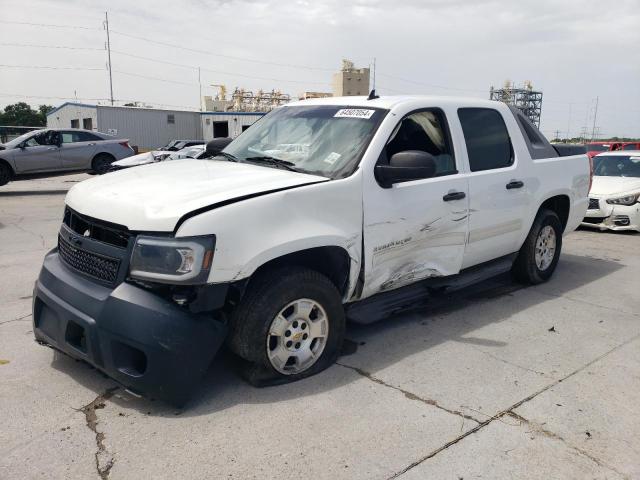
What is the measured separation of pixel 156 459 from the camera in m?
2.71

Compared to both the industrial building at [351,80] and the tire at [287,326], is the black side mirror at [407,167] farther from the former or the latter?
the industrial building at [351,80]

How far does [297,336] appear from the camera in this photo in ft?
11.5

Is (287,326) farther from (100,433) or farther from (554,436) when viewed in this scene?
(554,436)

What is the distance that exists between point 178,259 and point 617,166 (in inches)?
403

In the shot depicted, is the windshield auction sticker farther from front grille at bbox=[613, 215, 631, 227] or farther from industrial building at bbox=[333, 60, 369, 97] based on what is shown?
industrial building at bbox=[333, 60, 369, 97]

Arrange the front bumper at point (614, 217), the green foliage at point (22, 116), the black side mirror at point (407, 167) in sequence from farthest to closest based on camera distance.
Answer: the green foliage at point (22, 116), the front bumper at point (614, 217), the black side mirror at point (407, 167)

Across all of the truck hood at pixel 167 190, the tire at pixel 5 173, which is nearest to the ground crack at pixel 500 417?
the truck hood at pixel 167 190

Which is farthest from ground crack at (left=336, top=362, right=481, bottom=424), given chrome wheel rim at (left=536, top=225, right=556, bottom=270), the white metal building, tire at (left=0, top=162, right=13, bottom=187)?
the white metal building

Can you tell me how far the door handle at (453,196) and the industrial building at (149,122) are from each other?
33.1 meters

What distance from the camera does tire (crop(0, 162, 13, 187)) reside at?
15.5m

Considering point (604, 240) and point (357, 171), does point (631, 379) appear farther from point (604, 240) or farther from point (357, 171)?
point (604, 240)

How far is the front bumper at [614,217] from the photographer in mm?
9344

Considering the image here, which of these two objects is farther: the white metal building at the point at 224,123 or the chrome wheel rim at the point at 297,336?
the white metal building at the point at 224,123

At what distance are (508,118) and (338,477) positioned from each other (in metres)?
3.88
